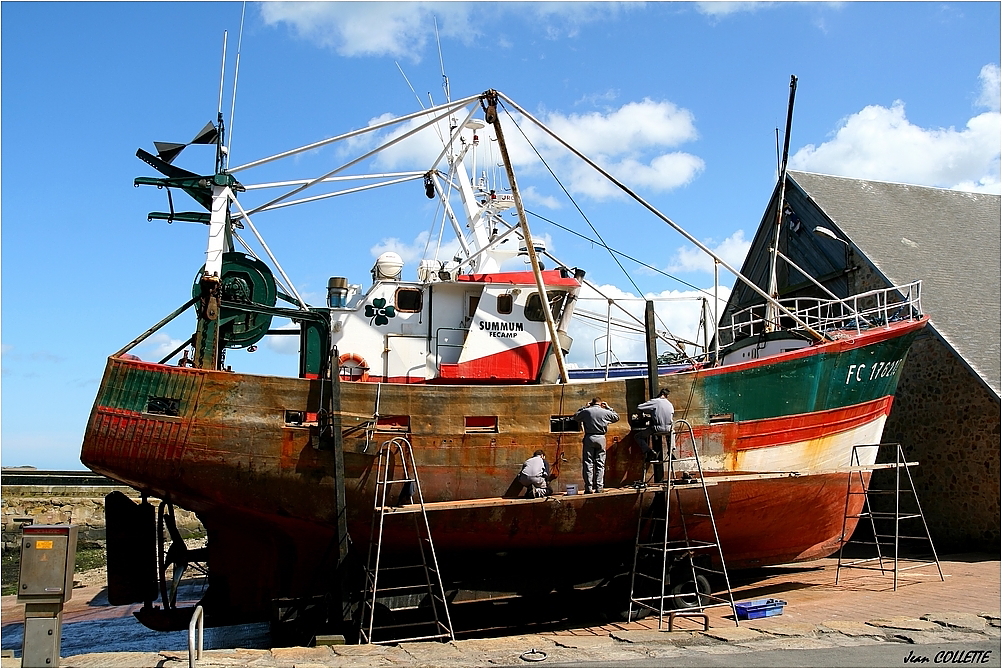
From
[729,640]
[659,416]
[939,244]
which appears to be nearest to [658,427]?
[659,416]

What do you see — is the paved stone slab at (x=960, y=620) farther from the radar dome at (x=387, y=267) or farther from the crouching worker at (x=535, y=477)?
the radar dome at (x=387, y=267)

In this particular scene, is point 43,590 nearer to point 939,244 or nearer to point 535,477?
point 535,477

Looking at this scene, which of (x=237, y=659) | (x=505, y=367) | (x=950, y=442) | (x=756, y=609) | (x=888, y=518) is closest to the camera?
(x=237, y=659)

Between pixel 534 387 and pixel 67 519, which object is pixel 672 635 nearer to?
pixel 534 387

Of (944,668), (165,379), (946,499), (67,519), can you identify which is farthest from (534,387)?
(67,519)

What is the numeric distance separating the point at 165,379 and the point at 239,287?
1836 mm

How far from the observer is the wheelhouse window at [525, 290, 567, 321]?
1354cm

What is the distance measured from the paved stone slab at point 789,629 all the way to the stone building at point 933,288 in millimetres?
8715

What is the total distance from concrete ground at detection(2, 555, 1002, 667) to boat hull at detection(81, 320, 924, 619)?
1.43 metres

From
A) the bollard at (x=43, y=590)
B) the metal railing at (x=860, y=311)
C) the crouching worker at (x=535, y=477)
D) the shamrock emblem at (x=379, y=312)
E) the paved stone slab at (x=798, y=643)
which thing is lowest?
the paved stone slab at (x=798, y=643)

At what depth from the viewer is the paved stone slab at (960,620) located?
30.0ft

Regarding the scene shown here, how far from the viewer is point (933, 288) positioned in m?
18.4

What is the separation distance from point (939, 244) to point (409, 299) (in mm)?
14280

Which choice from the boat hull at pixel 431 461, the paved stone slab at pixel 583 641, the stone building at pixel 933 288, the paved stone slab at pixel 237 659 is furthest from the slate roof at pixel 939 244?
the paved stone slab at pixel 237 659
